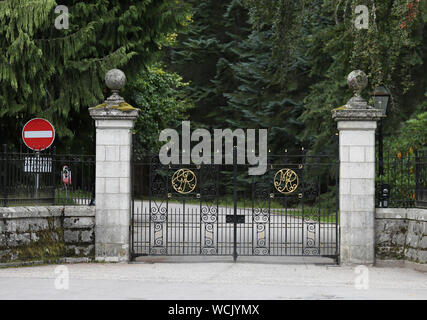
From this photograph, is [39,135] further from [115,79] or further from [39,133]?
[115,79]

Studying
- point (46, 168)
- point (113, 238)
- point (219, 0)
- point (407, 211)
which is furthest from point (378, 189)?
point (219, 0)

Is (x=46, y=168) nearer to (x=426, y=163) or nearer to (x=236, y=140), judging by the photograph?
(x=426, y=163)

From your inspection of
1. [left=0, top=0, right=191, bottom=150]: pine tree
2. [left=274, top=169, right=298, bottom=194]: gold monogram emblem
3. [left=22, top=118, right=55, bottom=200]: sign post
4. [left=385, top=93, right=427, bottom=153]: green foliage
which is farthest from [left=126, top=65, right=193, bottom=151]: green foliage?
[left=274, top=169, right=298, bottom=194]: gold monogram emblem

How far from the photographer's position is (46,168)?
537 inches

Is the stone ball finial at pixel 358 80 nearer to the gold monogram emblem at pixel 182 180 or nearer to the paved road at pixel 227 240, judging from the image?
the paved road at pixel 227 240

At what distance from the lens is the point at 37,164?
13.5m

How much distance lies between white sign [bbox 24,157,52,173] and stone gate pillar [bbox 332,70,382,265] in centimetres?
551

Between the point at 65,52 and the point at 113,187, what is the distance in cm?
603

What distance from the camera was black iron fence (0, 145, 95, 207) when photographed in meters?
13.2

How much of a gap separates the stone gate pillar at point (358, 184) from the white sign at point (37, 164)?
18.1ft

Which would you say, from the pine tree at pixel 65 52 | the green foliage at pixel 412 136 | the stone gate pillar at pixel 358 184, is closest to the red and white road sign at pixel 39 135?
the pine tree at pixel 65 52

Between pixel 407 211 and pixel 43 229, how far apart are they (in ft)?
22.6

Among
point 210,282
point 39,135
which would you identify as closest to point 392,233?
point 210,282

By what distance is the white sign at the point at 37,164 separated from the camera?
1341cm
